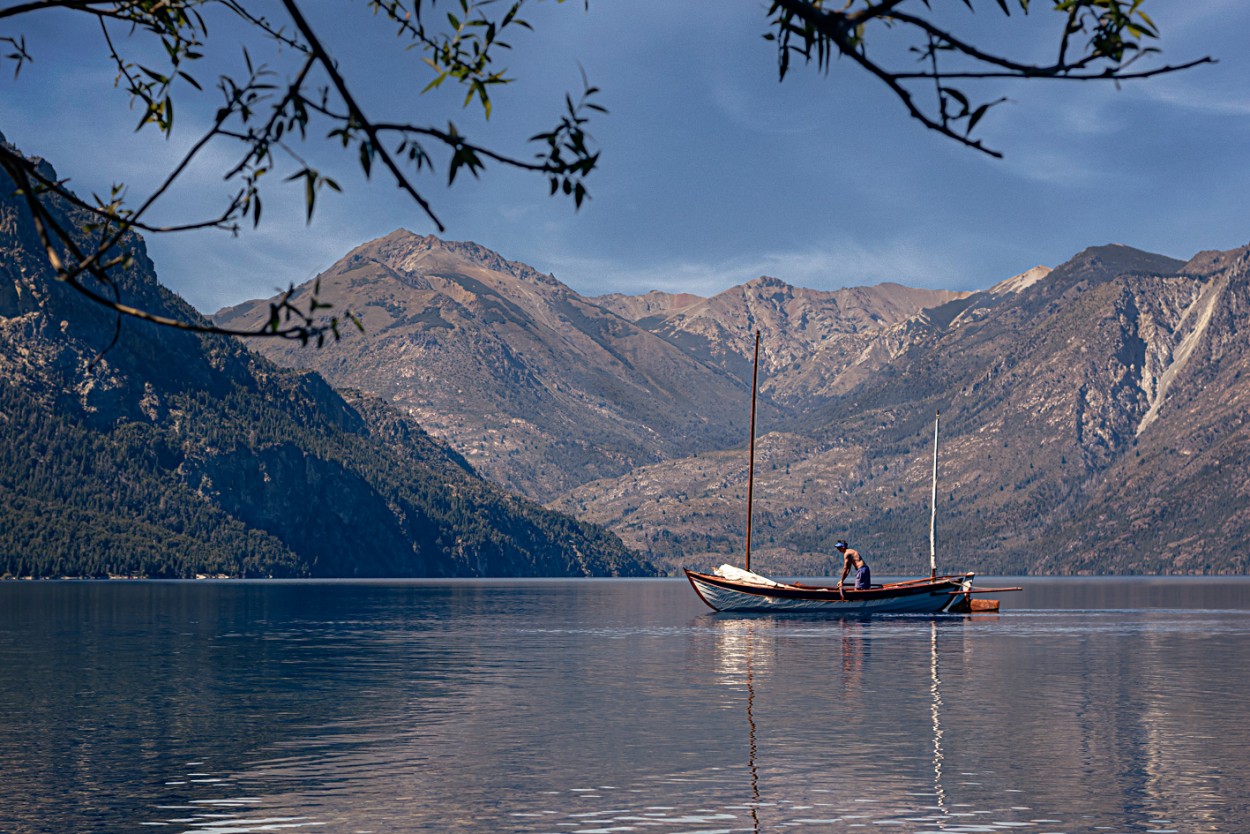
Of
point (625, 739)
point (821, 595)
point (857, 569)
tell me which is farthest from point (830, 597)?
point (625, 739)

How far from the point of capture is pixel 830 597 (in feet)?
477

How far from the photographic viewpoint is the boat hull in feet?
483

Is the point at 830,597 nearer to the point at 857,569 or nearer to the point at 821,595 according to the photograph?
the point at 821,595

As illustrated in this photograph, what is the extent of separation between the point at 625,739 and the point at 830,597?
101 meters

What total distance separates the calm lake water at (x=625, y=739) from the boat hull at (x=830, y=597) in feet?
152

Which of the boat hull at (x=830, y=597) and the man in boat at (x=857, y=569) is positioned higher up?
the man in boat at (x=857, y=569)

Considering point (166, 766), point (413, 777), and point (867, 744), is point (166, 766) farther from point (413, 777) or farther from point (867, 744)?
point (867, 744)

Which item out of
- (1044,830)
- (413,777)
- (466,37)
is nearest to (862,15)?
(466,37)

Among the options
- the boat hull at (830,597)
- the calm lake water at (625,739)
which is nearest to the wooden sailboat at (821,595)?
the boat hull at (830,597)

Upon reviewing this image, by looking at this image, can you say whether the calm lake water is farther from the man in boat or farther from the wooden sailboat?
the wooden sailboat

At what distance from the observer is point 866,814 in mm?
32594

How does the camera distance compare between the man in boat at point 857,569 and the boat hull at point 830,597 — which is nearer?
the man in boat at point 857,569

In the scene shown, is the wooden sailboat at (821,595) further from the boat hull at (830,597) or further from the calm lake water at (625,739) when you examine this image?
the calm lake water at (625,739)

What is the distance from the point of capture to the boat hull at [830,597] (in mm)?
147250
